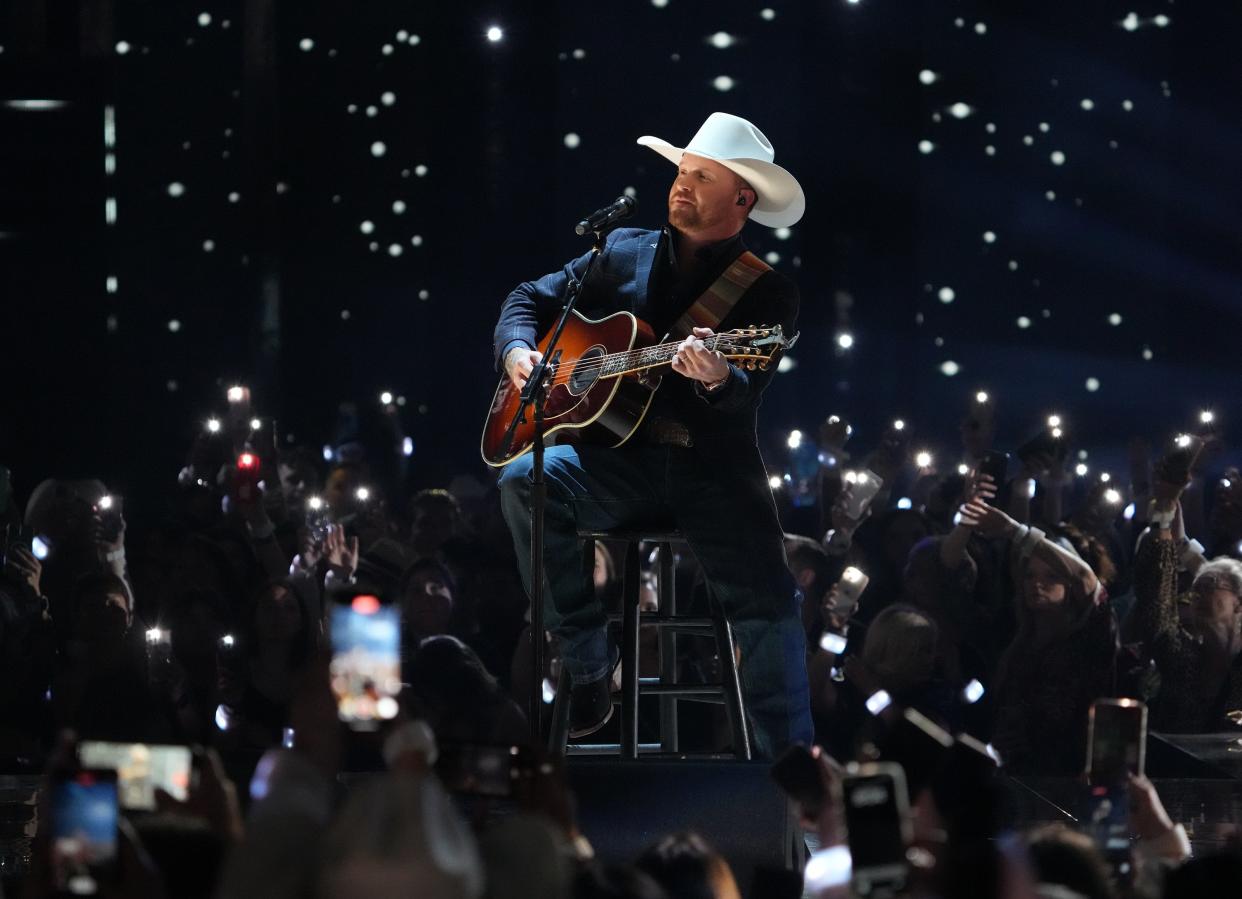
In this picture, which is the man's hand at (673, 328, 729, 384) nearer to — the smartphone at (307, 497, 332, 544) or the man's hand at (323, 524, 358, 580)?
the man's hand at (323, 524, 358, 580)

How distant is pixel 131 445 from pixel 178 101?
320cm

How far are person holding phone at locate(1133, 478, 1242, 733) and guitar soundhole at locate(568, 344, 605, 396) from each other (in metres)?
3.03

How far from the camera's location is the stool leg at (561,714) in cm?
505

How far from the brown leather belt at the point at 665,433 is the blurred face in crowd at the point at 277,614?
7.29 ft

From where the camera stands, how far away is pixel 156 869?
2.58m

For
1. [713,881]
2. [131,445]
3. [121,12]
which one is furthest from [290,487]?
[713,881]

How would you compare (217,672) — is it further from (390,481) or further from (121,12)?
(121,12)

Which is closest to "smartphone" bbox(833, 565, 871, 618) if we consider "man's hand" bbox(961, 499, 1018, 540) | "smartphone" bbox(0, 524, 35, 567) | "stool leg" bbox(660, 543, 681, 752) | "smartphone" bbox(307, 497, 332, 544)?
"man's hand" bbox(961, 499, 1018, 540)

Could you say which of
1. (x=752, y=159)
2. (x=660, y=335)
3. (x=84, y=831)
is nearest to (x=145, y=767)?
(x=84, y=831)

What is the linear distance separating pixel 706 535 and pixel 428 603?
→ 7.83 ft

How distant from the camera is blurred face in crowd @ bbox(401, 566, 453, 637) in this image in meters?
7.05

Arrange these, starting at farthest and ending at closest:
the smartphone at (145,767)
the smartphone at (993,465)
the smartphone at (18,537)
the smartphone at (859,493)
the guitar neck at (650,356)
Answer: the smartphone at (859,493), the smartphone at (18,537), the smartphone at (993,465), the guitar neck at (650,356), the smartphone at (145,767)

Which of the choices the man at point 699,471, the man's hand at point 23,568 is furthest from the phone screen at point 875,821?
the man's hand at point 23,568

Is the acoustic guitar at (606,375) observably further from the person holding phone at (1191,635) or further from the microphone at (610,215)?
the person holding phone at (1191,635)
